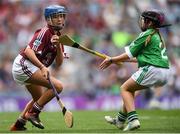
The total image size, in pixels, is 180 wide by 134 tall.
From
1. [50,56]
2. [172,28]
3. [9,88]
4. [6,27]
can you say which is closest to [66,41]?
[50,56]

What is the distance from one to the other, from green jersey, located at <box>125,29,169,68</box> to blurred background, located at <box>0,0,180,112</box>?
8.92 metres

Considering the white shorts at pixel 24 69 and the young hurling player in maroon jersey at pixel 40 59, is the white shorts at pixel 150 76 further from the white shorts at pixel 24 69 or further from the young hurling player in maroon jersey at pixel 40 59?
the white shorts at pixel 24 69

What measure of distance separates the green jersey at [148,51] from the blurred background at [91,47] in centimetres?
892

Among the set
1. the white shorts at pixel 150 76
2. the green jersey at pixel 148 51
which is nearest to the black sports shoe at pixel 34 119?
the white shorts at pixel 150 76

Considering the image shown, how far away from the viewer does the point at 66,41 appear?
459 inches

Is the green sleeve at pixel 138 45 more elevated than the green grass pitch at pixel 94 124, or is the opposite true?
the green sleeve at pixel 138 45

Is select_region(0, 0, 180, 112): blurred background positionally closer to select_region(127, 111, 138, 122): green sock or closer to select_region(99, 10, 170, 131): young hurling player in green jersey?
select_region(99, 10, 170, 131): young hurling player in green jersey

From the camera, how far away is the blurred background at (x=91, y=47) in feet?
66.6

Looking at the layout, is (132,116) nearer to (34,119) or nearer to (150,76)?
(150,76)

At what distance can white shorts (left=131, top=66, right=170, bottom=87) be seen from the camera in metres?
11.2

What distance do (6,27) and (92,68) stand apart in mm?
2768

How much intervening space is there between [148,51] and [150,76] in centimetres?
38

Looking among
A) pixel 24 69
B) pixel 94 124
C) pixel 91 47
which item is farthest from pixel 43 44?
pixel 91 47

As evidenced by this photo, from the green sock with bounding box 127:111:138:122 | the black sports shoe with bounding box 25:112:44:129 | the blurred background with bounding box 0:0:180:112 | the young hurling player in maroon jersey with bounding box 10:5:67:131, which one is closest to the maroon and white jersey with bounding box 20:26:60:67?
the young hurling player in maroon jersey with bounding box 10:5:67:131
